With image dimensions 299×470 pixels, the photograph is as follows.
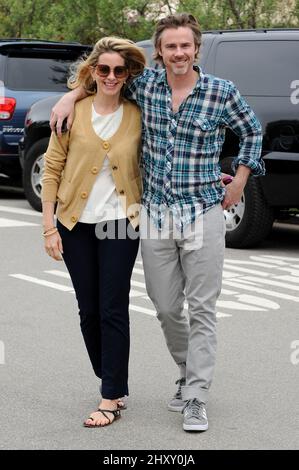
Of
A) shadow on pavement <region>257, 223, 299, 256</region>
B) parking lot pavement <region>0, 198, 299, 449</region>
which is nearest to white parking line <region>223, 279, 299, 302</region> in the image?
parking lot pavement <region>0, 198, 299, 449</region>

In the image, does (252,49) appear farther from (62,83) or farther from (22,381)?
(22,381)

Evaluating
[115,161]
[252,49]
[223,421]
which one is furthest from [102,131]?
[252,49]

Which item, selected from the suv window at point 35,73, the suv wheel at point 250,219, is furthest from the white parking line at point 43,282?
the suv window at point 35,73

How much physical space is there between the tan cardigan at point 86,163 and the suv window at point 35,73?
333 inches

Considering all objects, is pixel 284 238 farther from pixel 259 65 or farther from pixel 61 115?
pixel 61 115

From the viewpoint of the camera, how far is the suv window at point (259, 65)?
9.27 metres

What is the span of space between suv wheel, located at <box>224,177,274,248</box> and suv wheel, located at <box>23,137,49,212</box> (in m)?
3.22

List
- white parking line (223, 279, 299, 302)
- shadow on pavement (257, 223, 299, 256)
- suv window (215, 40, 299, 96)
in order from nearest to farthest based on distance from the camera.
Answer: white parking line (223, 279, 299, 302) < suv window (215, 40, 299, 96) < shadow on pavement (257, 223, 299, 256)

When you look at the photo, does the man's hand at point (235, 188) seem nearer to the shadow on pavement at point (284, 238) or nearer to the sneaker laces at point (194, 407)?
the sneaker laces at point (194, 407)

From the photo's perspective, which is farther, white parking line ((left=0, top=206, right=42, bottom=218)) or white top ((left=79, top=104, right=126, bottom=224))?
white parking line ((left=0, top=206, right=42, bottom=218))

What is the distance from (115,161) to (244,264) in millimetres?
4313

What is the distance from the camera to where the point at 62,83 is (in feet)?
43.5

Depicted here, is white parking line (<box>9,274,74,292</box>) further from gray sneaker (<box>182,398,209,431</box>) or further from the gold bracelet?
gray sneaker (<box>182,398,209,431</box>)

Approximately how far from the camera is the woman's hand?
479cm
